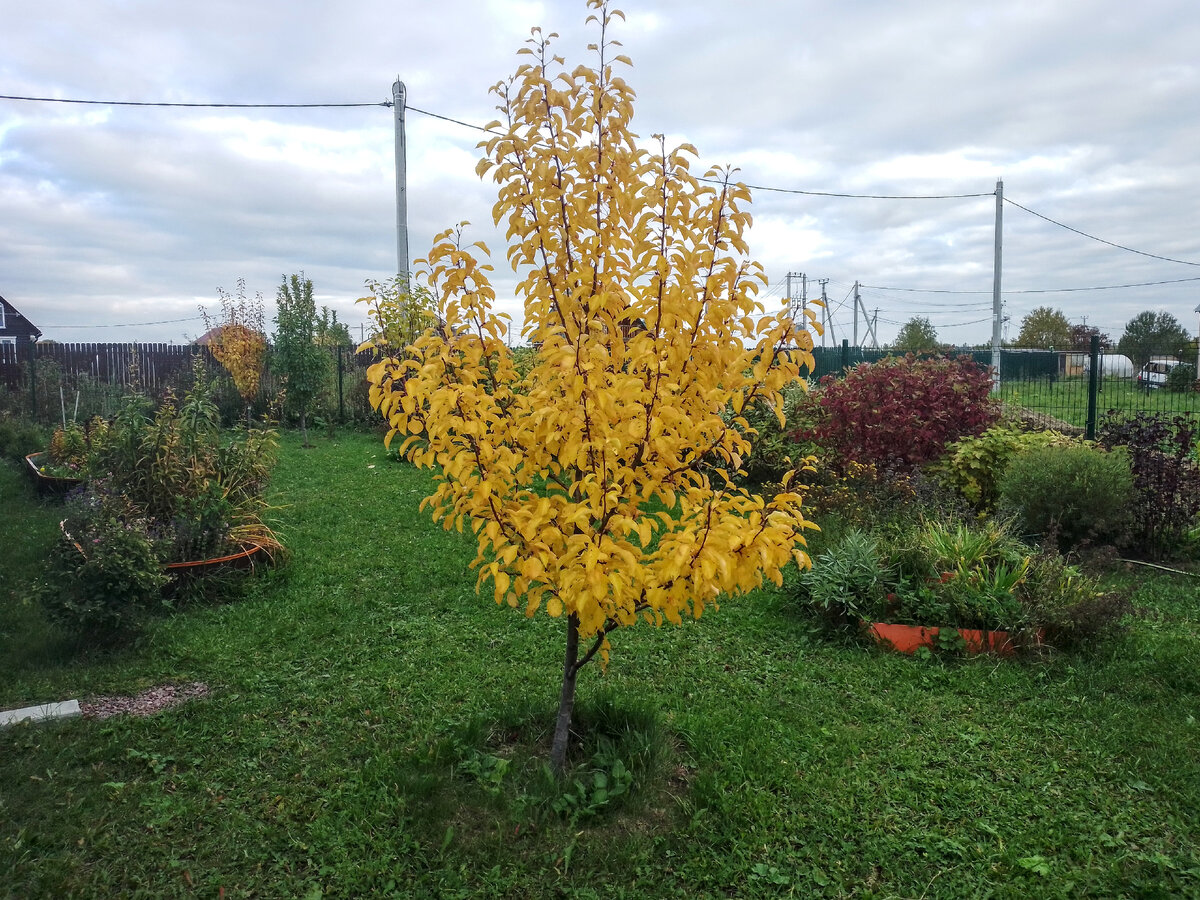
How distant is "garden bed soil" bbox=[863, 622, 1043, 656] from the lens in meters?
4.34

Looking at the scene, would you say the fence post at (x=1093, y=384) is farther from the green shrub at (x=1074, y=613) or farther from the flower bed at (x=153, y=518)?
the flower bed at (x=153, y=518)

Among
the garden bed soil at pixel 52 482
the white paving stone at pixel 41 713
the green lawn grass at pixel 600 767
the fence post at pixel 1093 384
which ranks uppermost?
the fence post at pixel 1093 384

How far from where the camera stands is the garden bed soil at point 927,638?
4.34 metres

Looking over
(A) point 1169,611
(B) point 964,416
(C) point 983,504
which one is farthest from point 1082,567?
(B) point 964,416

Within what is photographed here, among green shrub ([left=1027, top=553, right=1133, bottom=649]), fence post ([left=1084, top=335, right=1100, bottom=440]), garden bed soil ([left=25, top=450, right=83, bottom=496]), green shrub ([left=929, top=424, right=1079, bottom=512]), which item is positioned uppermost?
fence post ([left=1084, top=335, right=1100, bottom=440])

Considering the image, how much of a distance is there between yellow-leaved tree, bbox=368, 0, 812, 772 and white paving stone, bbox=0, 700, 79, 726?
93.6 inches

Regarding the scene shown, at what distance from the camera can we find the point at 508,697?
3.83 meters

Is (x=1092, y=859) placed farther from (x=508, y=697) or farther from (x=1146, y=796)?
(x=508, y=697)

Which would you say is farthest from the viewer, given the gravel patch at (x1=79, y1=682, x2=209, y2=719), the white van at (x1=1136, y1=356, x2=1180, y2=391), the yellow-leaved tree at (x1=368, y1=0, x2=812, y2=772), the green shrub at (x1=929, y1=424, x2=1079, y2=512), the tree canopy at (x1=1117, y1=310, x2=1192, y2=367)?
the tree canopy at (x1=1117, y1=310, x2=1192, y2=367)

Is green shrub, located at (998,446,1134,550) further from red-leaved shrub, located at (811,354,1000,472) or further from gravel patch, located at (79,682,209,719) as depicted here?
gravel patch, located at (79,682,209,719)

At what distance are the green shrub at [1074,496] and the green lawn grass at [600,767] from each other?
131 centimetres

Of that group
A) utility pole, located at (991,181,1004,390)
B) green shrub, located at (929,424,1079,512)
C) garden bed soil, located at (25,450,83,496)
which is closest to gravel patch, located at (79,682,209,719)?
garden bed soil, located at (25,450,83,496)

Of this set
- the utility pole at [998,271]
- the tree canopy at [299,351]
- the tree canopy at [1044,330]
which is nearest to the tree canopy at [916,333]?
the tree canopy at [1044,330]

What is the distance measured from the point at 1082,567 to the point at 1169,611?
2.08ft
